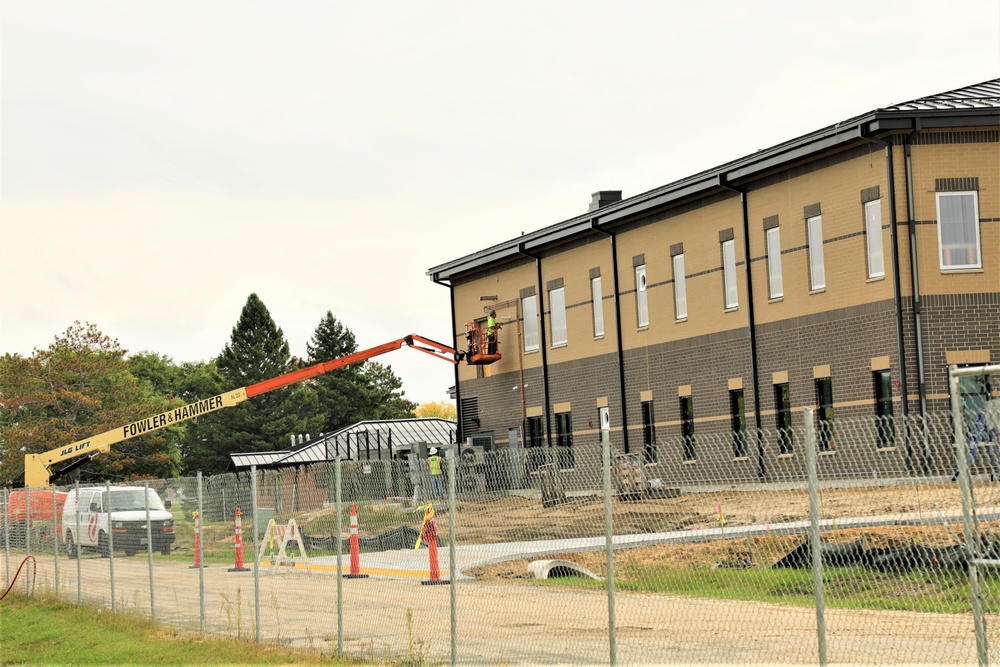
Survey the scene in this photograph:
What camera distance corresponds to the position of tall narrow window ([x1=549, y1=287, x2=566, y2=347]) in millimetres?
45312

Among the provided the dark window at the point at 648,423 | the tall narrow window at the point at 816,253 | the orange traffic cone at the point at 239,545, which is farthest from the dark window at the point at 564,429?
the orange traffic cone at the point at 239,545

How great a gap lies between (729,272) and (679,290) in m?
2.56

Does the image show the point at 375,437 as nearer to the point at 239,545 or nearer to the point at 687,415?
the point at 687,415

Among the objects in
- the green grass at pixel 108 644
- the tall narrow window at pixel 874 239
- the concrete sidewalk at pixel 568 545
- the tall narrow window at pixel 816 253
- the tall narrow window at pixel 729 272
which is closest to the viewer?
the concrete sidewalk at pixel 568 545

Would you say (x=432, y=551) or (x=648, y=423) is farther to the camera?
(x=648, y=423)

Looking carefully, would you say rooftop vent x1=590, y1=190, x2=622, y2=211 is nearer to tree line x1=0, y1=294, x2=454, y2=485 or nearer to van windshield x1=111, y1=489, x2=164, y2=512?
van windshield x1=111, y1=489, x2=164, y2=512

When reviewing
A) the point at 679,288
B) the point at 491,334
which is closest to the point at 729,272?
the point at 679,288

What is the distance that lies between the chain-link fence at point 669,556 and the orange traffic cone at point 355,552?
50mm

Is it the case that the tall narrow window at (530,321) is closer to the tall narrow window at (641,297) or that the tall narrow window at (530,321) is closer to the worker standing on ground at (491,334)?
the worker standing on ground at (491,334)

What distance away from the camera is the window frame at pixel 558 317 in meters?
45.2

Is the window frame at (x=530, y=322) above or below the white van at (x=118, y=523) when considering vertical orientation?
above

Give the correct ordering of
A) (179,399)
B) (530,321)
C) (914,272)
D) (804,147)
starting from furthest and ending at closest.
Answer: (179,399)
(530,321)
(804,147)
(914,272)

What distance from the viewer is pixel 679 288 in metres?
39.4

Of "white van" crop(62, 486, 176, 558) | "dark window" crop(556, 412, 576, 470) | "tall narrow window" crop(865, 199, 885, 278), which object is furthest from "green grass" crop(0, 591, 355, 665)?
"dark window" crop(556, 412, 576, 470)
